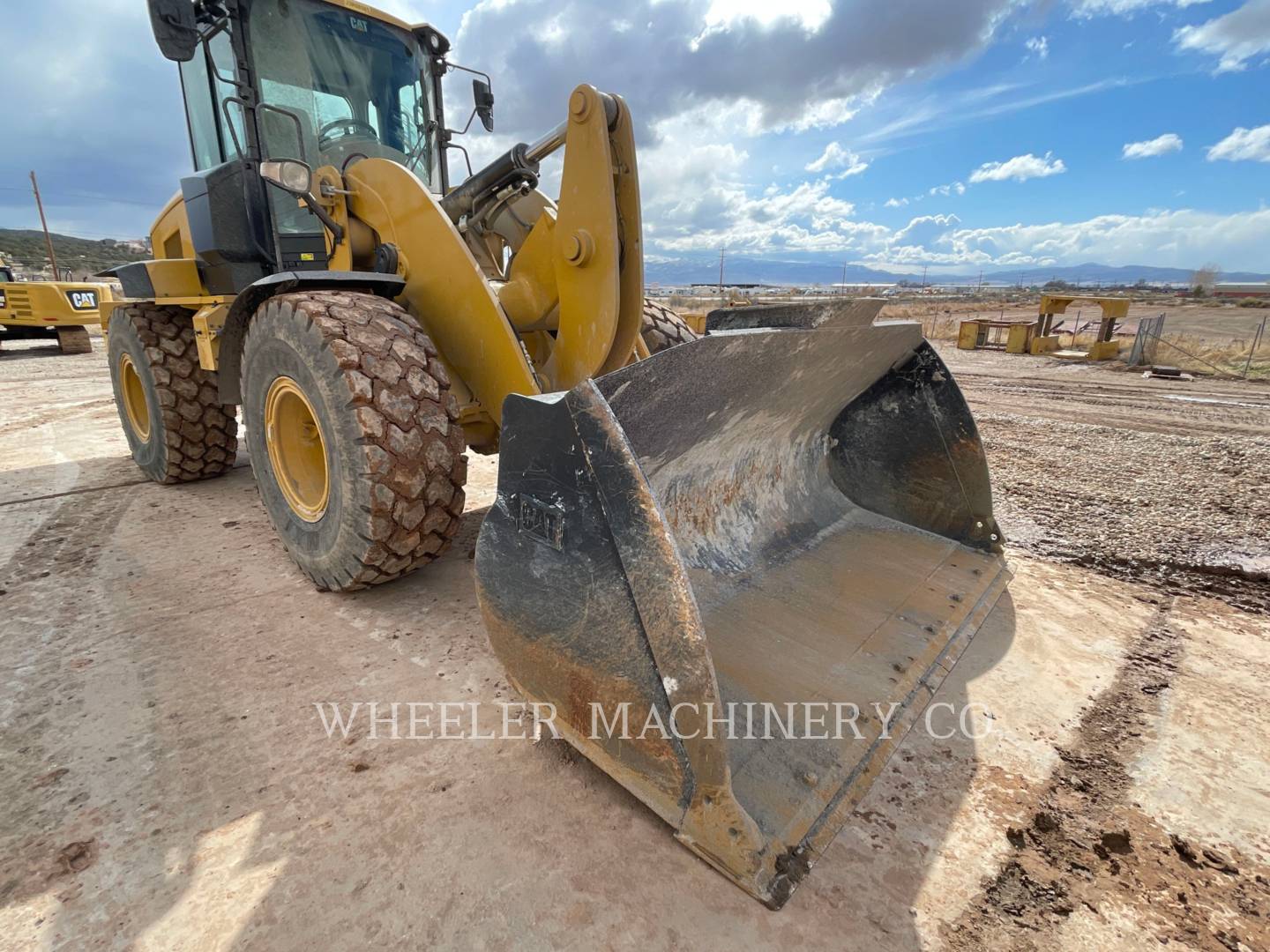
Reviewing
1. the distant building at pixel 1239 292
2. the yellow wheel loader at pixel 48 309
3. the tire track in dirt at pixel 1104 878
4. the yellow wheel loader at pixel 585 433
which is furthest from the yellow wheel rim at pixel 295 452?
the distant building at pixel 1239 292

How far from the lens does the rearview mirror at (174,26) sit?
8.41ft

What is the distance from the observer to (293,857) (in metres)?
1.46

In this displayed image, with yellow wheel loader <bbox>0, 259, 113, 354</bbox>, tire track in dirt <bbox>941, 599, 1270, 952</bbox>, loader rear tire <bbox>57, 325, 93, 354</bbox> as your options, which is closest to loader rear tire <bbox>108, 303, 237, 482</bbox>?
tire track in dirt <bbox>941, 599, 1270, 952</bbox>

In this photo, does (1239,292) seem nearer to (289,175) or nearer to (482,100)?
(482,100)

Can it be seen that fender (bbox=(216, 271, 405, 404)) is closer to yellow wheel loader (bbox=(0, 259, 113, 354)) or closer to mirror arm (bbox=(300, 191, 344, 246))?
mirror arm (bbox=(300, 191, 344, 246))

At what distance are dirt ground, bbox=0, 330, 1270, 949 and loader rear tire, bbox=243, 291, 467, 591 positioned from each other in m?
0.29

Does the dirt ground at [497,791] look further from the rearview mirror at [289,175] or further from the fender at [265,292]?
the rearview mirror at [289,175]

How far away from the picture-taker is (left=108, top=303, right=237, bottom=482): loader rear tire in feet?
13.6

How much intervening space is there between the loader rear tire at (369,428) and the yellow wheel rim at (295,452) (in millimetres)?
Result: 89

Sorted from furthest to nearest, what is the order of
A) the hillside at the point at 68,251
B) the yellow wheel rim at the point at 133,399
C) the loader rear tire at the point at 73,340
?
the hillside at the point at 68,251
the loader rear tire at the point at 73,340
the yellow wheel rim at the point at 133,399

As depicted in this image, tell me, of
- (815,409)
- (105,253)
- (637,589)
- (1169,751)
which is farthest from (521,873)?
(105,253)

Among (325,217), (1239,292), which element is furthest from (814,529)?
(1239,292)

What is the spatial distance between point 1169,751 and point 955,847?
0.84m

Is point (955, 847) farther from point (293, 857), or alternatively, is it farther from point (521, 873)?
point (293, 857)
